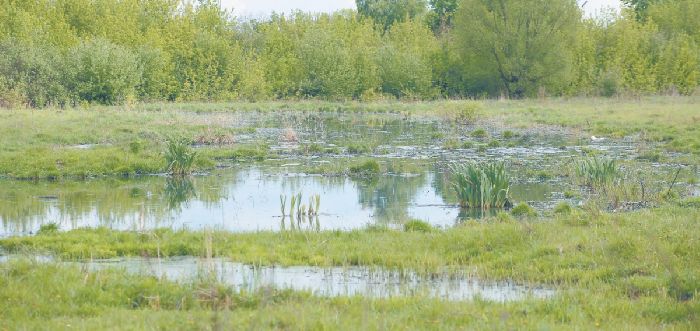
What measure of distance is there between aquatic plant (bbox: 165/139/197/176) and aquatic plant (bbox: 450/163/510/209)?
8.88 m

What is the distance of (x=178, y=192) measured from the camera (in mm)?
20625

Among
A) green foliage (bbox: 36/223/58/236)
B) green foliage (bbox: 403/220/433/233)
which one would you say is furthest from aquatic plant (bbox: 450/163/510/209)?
green foliage (bbox: 36/223/58/236)

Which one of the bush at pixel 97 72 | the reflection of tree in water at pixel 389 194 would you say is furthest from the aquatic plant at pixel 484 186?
the bush at pixel 97 72

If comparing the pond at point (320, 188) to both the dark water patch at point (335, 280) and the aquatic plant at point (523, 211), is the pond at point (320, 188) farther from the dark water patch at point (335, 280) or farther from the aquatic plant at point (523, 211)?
the dark water patch at point (335, 280)

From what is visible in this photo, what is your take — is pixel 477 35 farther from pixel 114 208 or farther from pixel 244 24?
pixel 114 208

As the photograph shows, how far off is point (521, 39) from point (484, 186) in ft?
143

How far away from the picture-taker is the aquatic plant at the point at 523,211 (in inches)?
634

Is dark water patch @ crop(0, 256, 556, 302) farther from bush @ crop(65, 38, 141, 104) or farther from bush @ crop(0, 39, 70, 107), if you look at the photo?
bush @ crop(65, 38, 141, 104)

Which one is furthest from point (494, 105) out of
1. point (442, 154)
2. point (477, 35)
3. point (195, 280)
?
point (195, 280)

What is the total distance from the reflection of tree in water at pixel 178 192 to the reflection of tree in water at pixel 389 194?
4280 millimetres

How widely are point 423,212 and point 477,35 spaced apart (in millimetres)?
44175

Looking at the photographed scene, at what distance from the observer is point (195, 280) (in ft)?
31.8

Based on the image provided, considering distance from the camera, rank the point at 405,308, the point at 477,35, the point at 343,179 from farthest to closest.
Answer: the point at 477,35 → the point at 343,179 → the point at 405,308

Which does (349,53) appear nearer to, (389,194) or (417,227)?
(389,194)
